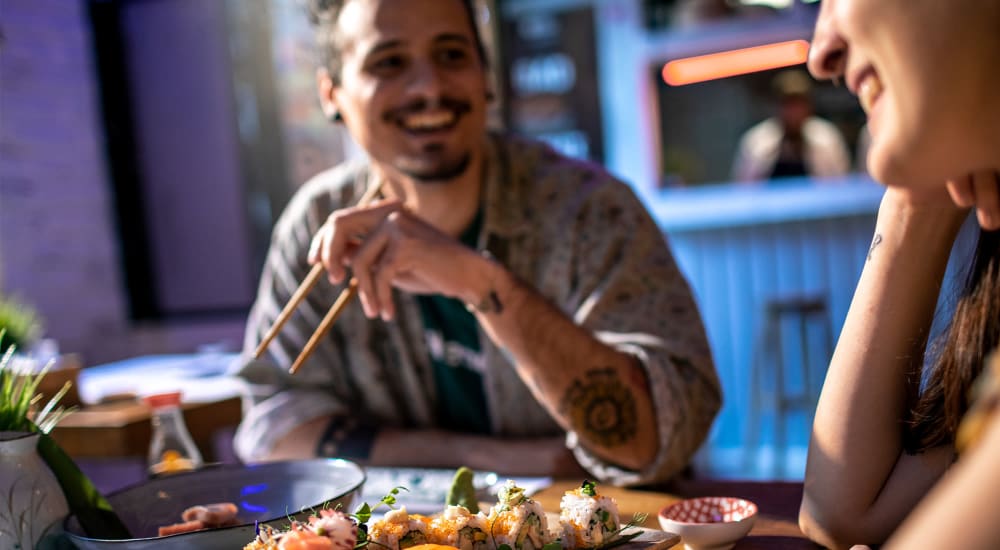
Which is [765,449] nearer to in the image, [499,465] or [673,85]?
[673,85]

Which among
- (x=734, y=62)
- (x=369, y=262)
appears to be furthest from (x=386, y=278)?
(x=734, y=62)

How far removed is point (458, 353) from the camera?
1.85 meters

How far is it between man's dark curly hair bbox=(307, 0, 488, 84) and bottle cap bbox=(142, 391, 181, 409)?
0.73 metres

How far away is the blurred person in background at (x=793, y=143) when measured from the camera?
A: 511 centimetres

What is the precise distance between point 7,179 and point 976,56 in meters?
5.03

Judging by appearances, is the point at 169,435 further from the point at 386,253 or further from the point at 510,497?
the point at 510,497

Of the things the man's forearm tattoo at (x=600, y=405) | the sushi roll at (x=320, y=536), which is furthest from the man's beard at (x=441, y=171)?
the sushi roll at (x=320, y=536)

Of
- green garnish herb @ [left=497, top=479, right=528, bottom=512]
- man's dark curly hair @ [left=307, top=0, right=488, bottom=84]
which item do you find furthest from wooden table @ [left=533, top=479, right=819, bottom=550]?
man's dark curly hair @ [left=307, top=0, right=488, bottom=84]

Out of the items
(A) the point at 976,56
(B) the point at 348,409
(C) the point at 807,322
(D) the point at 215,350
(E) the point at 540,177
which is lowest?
(C) the point at 807,322

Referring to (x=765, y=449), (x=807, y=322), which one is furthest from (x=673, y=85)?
(x=765, y=449)

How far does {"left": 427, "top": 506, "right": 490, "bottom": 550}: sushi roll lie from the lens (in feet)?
2.69

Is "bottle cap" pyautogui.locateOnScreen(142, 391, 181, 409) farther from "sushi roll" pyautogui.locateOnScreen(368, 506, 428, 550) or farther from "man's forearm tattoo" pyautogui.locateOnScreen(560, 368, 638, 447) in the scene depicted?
"sushi roll" pyautogui.locateOnScreen(368, 506, 428, 550)

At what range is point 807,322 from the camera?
4.65 meters

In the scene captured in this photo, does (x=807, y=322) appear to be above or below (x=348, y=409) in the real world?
below
